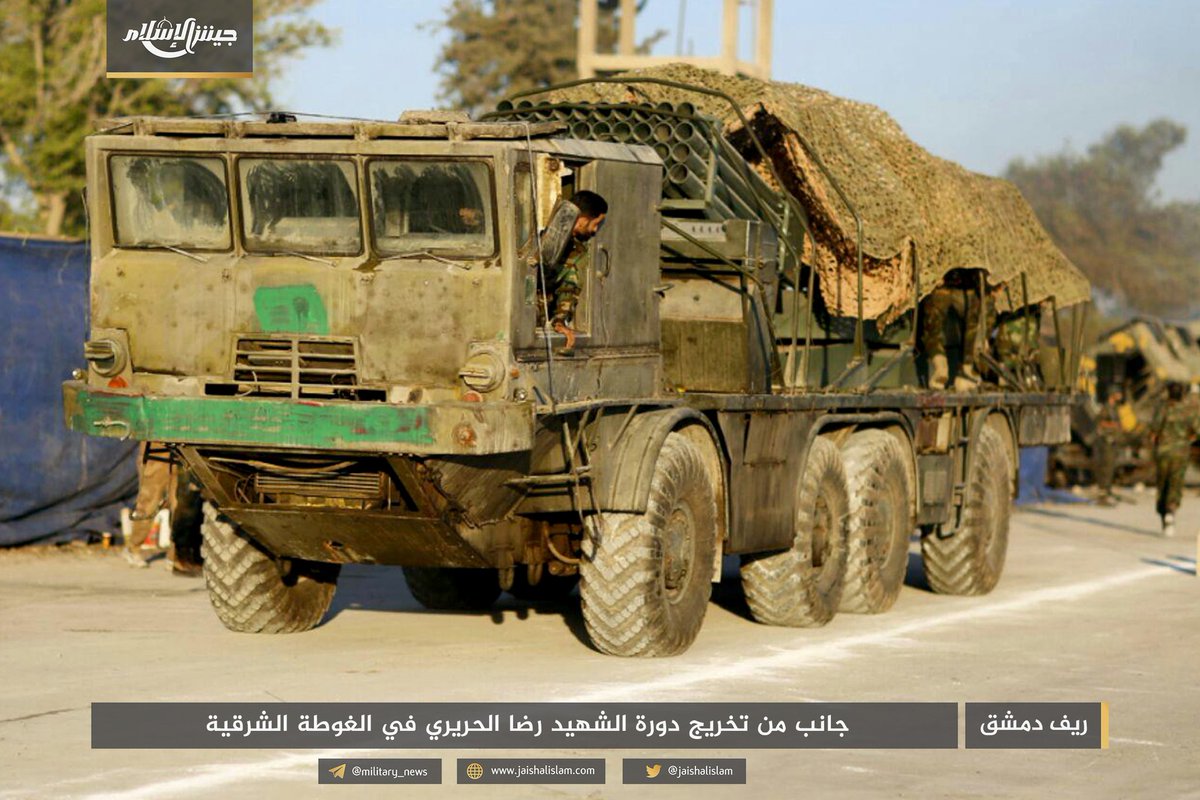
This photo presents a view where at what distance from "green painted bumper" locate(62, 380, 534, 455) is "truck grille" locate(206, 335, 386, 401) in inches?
5.9

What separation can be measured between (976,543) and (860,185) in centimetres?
357

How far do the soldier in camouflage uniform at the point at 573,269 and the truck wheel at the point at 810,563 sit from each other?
314 cm

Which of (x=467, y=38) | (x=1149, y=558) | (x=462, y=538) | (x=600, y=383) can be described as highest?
(x=467, y=38)

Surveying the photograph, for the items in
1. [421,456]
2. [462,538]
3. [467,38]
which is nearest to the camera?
[421,456]

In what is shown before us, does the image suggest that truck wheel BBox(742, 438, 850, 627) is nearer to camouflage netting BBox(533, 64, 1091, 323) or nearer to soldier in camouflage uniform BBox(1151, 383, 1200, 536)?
camouflage netting BBox(533, 64, 1091, 323)

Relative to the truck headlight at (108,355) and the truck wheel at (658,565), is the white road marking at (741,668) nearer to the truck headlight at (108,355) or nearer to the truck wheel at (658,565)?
the truck wheel at (658,565)

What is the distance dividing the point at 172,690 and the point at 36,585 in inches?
222

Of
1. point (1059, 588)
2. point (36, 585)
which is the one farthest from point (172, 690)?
point (1059, 588)

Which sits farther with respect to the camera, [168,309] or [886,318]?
[886,318]

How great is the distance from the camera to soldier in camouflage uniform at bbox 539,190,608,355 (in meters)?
11.4

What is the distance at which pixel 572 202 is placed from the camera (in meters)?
11.5

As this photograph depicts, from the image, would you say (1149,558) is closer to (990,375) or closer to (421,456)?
(990,375)

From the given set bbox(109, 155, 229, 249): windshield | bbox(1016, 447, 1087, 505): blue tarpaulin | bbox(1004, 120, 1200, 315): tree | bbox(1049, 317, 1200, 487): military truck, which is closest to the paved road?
bbox(109, 155, 229, 249): windshield

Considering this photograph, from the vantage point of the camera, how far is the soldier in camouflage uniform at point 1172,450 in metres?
24.2
